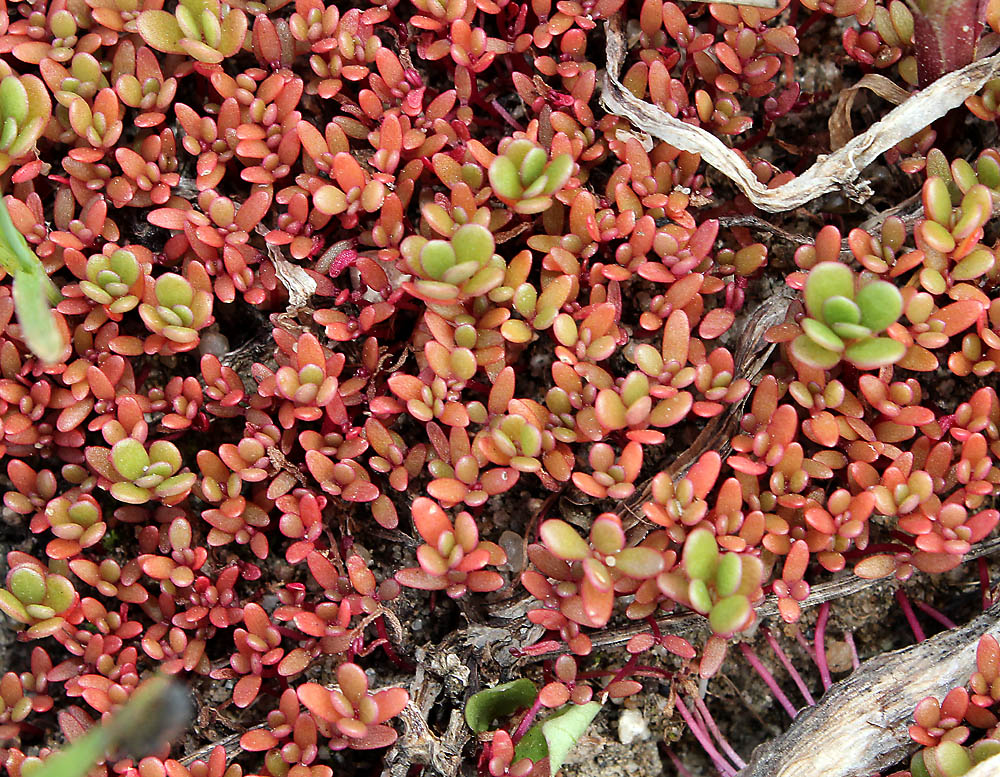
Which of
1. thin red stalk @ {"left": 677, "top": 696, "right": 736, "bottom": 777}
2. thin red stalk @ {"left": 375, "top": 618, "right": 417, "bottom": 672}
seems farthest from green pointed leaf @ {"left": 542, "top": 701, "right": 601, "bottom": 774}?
thin red stalk @ {"left": 375, "top": 618, "right": 417, "bottom": 672}


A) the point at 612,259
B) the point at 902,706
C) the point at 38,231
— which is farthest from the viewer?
the point at 612,259

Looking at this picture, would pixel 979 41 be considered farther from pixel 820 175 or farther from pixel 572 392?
pixel 572 392

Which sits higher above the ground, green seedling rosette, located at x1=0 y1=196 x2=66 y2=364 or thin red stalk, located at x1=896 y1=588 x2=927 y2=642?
green seedling rosette, located at x1=0 y1=196 x2=66 y2=364

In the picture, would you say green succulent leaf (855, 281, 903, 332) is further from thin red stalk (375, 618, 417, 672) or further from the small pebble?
thin red stalk (375, 618, 417, 672)

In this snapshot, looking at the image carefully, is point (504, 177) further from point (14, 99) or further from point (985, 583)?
point (985, 583)

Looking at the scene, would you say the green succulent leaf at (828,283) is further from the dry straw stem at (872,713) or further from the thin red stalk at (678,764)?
the thin red stalk at (678,764)

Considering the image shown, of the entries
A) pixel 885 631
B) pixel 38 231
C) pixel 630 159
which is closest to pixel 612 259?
pixel 630 159
